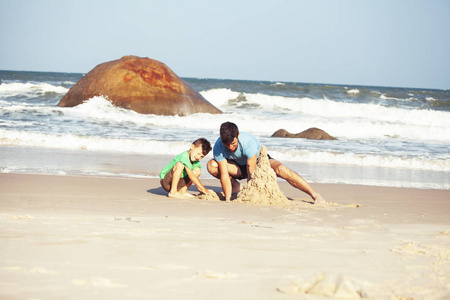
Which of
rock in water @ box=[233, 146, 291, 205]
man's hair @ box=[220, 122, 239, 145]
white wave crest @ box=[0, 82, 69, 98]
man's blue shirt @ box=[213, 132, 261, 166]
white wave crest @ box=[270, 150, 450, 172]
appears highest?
white wave crest @ box=[0, 82, 69, 98]

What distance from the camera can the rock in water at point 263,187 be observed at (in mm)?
5746

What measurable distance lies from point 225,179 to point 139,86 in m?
8.71

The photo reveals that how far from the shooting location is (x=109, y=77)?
46.3 feet

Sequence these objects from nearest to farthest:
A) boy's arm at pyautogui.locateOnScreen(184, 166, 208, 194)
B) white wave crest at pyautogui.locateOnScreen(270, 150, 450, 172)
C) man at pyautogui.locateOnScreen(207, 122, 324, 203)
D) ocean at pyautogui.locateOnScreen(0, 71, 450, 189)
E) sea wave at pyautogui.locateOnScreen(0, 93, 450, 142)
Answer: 1. man at pyautogui.locateOnScreen(207, 122, 324, 203)
2. boy's arm at pyautogui.locateOnScreen(184, 166, 208, 194)
3. ocean at pyautogui.locateOnScreen(0, 71, 450, 189)
4. white wave crest at pyautogui.locateOnScreen(270, 150, 450, 172)
5. sea wave at pyautogui.locateOnScreen(0, 93, 450, 142)

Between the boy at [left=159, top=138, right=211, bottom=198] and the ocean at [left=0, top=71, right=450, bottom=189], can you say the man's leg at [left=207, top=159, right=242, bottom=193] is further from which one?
the ocean at [left=0, top=71, right=450, bottom=189]

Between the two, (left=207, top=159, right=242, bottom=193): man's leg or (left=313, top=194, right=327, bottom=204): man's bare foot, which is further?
(left=207, top=159, right=242, bottom=193): man's leg

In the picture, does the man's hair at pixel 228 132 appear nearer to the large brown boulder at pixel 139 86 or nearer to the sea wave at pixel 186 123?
the sea wave at pixel 186 123

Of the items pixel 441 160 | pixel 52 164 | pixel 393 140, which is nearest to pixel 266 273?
pixel 52 164

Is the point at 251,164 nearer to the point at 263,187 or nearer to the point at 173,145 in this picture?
the point at 263,187

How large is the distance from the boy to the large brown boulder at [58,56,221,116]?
791 cm

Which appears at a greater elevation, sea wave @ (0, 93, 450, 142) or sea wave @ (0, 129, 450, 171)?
sea wave @ (0, 93, 450, 142)

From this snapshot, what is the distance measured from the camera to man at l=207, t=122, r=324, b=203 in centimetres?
563

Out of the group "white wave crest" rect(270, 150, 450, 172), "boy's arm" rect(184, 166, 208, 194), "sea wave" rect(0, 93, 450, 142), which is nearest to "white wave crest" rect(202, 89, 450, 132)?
"sea wave" rect(0, 93, 450, 142)

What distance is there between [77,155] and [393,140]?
9193mm
